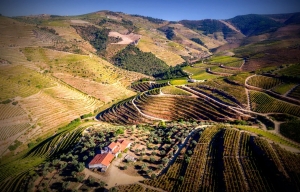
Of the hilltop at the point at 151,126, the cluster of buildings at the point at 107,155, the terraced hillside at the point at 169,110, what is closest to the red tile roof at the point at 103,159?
the cluster of buildings at the point at 107,155

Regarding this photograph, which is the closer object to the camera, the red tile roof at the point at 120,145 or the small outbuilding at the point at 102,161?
the small outbuilding at the point at 102,161

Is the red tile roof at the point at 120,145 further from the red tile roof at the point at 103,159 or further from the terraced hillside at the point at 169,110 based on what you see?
the terraced hillside at the point at 169,110

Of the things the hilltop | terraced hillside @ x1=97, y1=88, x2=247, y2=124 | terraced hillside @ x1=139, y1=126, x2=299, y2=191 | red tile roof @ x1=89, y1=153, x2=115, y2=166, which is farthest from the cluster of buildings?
terraced hillside @ x1=97, y1=88, x2=247, y2=124

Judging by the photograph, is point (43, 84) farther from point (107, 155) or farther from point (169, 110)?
point (107, 155)

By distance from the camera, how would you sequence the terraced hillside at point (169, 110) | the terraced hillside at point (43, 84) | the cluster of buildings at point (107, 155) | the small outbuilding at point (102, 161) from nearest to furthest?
1. the small outbuilding at point (102, 161)
2. the cluster of buildings at point (107, 155)
3. the terraced hillside at point (169, 110)
4. the terraced hillside at point (43, 84)

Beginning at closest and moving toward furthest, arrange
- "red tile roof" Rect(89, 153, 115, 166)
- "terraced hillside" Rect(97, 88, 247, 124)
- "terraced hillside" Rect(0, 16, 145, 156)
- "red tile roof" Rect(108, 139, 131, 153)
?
1. "red tile roof" Rect(89, 153, 115, 166)
2. "red tile roof" Rect(108, 139, 131, 153)
3. "terraced hillside" Rect(97, 88, 247, 124)
4. "terraced hillside" Rect(0, 16, 145, 156)

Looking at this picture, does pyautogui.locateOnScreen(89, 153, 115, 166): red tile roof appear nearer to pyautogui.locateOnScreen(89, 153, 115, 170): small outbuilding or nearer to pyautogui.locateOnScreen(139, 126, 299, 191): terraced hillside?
pyautogui.locateOnScreen(89, 153, 115, 170): small outbuilding

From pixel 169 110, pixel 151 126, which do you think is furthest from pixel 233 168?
pixel 169 110
